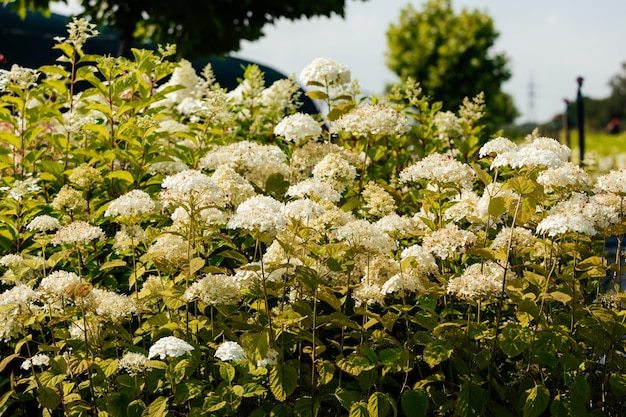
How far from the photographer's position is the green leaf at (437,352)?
93.1 inches

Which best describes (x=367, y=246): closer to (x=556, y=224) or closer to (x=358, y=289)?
(x=358, y=289)

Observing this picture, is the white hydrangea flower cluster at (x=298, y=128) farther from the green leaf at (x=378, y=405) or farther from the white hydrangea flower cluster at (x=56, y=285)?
the green leaf at (x=378, y=405)

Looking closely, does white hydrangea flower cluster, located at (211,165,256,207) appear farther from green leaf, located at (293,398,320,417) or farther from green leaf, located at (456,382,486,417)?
green leaf, located at (456,382,486,417)

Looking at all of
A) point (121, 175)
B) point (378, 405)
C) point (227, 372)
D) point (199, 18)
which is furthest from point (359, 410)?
point (199, 18)

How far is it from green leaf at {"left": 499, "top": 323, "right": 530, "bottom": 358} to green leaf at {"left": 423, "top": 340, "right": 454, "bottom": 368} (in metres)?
0.17

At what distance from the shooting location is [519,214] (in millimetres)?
2562

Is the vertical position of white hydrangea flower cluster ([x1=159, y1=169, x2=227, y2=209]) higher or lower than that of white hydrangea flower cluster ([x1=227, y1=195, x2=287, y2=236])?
higher

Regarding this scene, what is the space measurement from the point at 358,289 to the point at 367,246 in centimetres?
15

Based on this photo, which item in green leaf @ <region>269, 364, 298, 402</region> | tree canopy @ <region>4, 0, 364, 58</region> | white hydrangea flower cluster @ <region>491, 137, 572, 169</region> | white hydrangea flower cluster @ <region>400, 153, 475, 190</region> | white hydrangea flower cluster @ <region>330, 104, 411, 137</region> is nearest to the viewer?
green leaf @ <region>269, 364, 298, 402</region>

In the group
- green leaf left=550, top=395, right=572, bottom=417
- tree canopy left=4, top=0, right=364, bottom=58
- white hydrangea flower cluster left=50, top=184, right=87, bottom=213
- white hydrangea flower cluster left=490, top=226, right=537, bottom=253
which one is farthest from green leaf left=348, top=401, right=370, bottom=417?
tree canopy left=4, top=0, right=364, bottom=58

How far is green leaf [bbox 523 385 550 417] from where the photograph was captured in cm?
237

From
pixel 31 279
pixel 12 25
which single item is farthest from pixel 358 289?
pixel 12 25

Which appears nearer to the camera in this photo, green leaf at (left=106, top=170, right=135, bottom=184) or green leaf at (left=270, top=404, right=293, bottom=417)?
green leaf at (left=270, top=404, right=293, bottom=417)

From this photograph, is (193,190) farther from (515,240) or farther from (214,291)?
(515,240)
